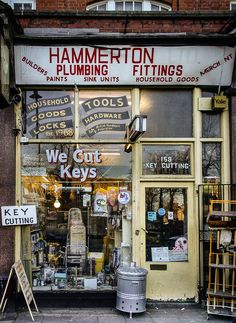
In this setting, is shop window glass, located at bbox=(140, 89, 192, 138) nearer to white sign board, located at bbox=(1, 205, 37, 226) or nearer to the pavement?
white sign board, located at bbox=(1, 205, 37, 226)

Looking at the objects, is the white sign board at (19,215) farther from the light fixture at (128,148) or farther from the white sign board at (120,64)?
the white sign board at (120,64)

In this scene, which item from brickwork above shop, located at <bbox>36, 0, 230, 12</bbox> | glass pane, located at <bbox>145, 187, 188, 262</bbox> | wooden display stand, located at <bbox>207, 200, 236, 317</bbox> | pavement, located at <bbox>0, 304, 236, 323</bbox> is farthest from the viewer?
brickwork above shop, located at <bbox>36, 0, 230, 12</bbox>

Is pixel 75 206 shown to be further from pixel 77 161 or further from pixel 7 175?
pixel 7 175

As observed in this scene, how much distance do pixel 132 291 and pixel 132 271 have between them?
35cm

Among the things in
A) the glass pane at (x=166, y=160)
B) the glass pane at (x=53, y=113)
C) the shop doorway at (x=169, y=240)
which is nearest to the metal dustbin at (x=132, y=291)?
the shop doorway at (x=169, y=240)

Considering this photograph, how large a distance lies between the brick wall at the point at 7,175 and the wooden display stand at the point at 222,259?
148 inches

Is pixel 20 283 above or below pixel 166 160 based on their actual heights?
below

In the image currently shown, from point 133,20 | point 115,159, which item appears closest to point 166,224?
point 115,159

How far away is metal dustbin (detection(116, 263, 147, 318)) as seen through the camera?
794cm

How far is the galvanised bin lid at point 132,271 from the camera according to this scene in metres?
8.01

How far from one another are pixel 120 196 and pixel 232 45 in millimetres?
3671

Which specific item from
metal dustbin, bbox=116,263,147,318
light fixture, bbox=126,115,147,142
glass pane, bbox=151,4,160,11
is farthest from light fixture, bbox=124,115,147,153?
glass pane, bbox=151,4,160,11

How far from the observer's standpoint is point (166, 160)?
351 inches

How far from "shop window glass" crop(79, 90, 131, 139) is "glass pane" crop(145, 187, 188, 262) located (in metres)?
1.39
